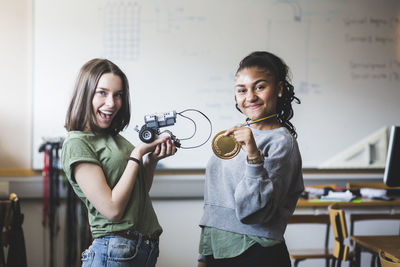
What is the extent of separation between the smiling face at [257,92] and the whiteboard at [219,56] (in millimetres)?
1823

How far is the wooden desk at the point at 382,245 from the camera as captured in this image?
6.21 feet

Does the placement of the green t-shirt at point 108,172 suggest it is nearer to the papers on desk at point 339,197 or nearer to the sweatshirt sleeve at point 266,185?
the sweatshirt sleeve at point 266,185

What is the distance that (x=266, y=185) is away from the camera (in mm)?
1134

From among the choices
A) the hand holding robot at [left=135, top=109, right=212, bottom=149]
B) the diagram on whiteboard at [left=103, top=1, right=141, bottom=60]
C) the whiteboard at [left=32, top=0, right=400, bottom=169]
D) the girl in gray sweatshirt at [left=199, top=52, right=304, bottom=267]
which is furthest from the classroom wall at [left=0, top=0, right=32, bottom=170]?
the girl in gray sweatshirt at [left=199, top=52, right=304, bottom=267]

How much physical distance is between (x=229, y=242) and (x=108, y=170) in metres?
0.43

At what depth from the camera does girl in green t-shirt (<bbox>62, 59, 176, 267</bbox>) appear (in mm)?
1187

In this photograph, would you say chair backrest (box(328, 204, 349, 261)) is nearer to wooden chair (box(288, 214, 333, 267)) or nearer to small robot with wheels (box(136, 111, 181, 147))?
wooden chair (box(288, 214, 333, 267))

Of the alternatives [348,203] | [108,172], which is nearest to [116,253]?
[108,172]

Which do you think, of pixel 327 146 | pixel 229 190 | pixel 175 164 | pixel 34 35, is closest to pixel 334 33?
pixel 327 146

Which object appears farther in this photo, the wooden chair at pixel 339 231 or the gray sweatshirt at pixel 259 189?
the wooden chair at pixel 339 231

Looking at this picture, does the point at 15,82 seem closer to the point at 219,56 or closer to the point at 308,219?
the point at 219,56

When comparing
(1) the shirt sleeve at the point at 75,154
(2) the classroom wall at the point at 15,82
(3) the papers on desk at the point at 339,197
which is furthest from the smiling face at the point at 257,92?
(2) the classroom wall at the point at 15,82

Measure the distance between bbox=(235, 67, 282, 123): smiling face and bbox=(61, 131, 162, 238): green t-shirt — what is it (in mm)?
415

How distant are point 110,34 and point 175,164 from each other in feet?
3.66
